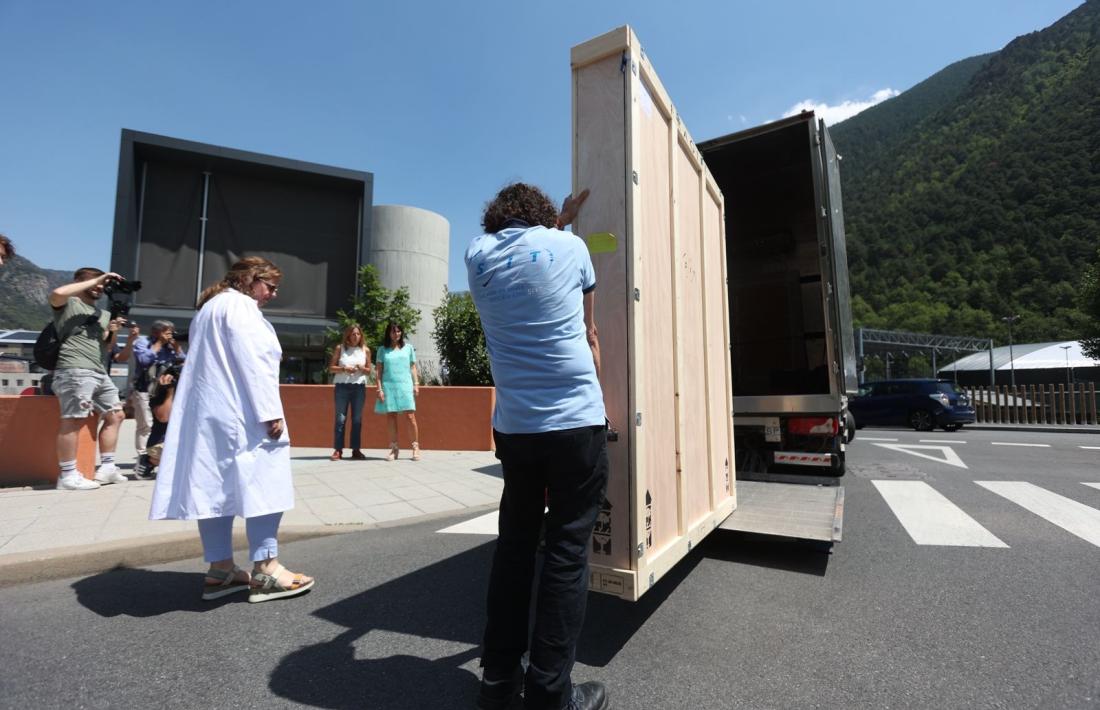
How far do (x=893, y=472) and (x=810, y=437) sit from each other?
3.65 m

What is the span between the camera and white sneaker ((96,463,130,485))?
16.7 feet

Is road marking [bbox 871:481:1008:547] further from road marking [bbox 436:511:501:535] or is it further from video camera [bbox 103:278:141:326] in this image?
video camera [bbox 103:278:141:326]

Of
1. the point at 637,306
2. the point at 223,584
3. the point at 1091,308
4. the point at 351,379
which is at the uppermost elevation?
the point at 1091,308

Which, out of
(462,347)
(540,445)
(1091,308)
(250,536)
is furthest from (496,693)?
(1091,308)

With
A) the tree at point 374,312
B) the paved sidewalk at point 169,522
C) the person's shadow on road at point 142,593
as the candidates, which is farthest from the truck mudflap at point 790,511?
the tree at point 374,312

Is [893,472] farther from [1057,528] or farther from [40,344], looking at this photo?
[40,344]

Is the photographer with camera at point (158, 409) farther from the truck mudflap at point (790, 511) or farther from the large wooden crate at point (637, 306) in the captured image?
the truck mudflap at point (790, 511)

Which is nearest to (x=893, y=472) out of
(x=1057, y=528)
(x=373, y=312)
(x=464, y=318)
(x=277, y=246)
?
(x=1057, y=528)

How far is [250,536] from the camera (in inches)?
106

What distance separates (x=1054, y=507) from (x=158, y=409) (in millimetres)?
8741

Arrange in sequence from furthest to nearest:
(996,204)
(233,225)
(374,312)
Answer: (996,204) < (233,225) < (374,312)

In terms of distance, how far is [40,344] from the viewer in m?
4.54

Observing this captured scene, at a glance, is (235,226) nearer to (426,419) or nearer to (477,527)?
(426,419)

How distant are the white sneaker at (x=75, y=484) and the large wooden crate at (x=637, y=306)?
507cm
